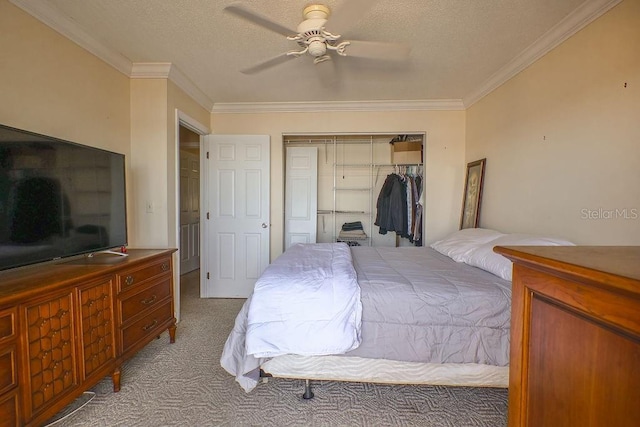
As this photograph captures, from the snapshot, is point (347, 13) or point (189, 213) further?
point (189, 213)

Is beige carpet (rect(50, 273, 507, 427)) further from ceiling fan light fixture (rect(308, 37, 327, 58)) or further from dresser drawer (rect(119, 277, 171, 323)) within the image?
ceiling fan light fixture (rect(308, 37, 327, 58))

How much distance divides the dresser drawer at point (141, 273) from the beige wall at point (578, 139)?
2.95m

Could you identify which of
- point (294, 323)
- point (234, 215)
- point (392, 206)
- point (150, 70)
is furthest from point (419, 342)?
point (150, 70)

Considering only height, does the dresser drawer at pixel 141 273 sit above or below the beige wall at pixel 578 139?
below

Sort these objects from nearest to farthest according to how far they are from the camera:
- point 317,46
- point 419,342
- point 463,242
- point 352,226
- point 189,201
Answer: point 419,342
point 317,46
point 463,242
point 352,226
point 189,201

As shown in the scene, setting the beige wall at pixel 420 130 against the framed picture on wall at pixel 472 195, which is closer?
A: the framed picture on wall at pixel 472 195

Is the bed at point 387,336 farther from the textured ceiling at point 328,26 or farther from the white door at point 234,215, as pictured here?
the white door at point 234,215

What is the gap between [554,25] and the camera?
1.92 metres

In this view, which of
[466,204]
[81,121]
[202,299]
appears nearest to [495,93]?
[466,204]

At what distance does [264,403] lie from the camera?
5.18 ft

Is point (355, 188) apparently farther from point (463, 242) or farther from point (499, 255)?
point (499, 255)

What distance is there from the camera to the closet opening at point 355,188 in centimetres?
373

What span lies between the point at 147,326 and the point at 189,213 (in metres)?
2.95

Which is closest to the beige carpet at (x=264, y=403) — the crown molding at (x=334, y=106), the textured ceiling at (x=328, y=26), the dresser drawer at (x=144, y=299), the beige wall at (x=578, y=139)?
the dresser drawer at (x=144, y=299)
